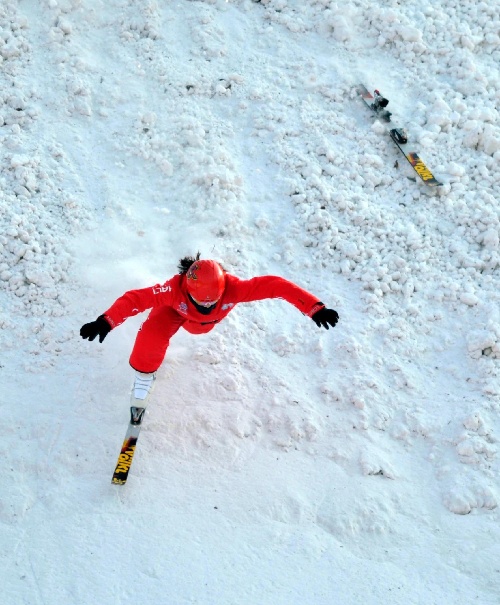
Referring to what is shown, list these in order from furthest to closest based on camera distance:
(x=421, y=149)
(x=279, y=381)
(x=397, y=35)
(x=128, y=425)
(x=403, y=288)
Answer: (x=397, y=35), (x=421, y=149), (x=403, y=288), (x=279, y=381), (x=128, y=425)

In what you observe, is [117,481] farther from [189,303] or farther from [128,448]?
[189,303]

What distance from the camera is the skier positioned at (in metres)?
4.84

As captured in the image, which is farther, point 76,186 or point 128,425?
point 76,186

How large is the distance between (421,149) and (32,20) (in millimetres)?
4259

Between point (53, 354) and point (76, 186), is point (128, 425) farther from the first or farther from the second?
point (76, 186)

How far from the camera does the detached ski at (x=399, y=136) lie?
6.85 metres

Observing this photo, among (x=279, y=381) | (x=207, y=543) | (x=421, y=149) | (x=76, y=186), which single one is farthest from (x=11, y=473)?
(x=421, y=149)

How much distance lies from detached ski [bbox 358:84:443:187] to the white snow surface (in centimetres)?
11

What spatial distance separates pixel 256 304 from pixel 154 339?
1.27 m

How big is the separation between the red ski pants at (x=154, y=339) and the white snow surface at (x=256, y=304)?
0.49 m

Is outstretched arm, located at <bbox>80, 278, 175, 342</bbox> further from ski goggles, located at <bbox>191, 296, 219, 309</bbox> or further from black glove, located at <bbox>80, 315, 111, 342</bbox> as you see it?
ski goggles, located at <bbox>191, 296, 219, 309</bbox>

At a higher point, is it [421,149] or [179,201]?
[421,149]

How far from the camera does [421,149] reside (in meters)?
7.07

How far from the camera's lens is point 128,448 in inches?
199
